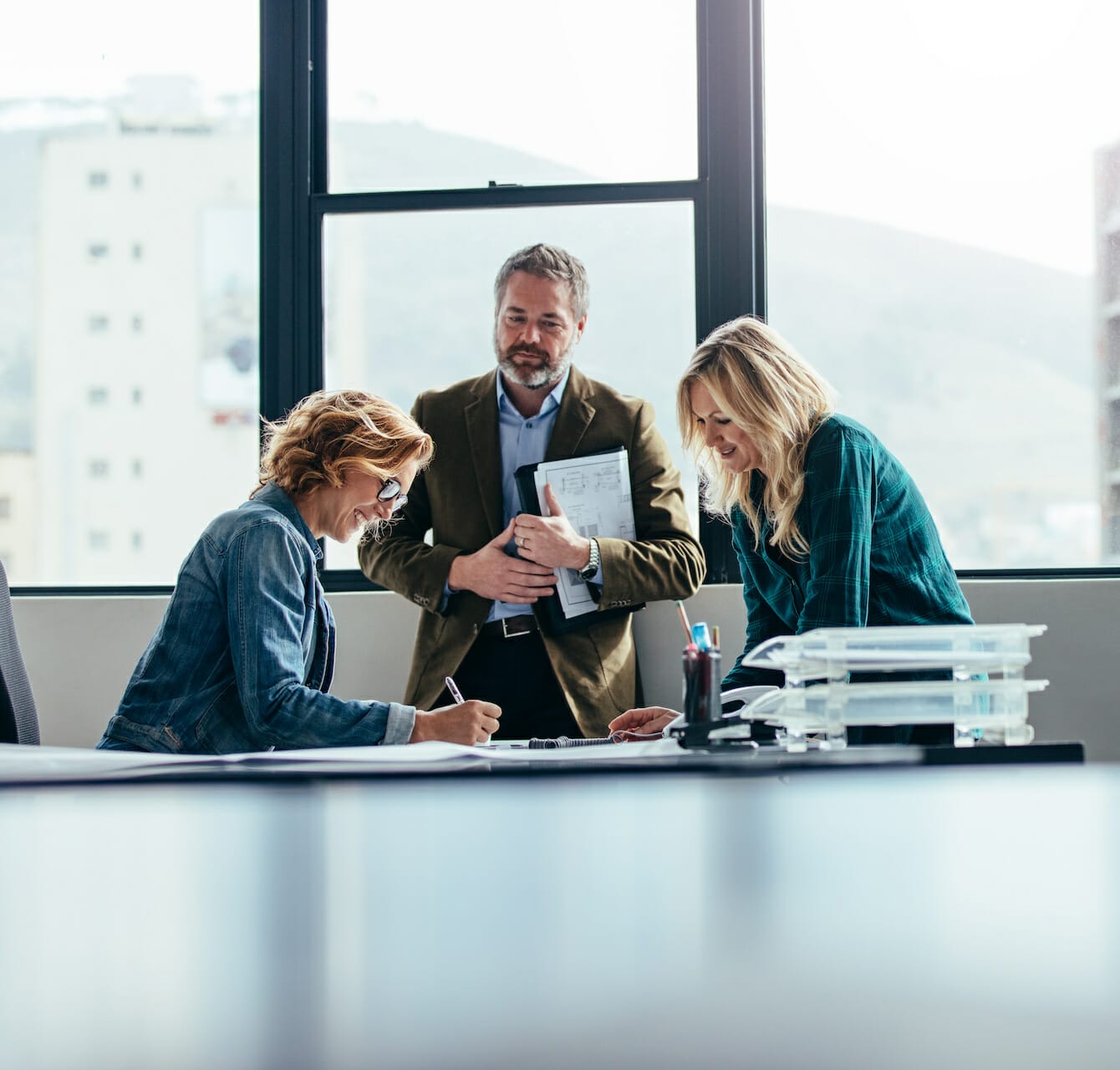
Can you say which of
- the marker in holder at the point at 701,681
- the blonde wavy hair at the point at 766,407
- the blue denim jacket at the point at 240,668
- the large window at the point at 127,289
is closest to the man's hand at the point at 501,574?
the blonde wavy hair at the point at 766,407

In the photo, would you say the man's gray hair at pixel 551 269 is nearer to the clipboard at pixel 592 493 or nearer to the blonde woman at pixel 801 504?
the clipboard at pixel 592 493

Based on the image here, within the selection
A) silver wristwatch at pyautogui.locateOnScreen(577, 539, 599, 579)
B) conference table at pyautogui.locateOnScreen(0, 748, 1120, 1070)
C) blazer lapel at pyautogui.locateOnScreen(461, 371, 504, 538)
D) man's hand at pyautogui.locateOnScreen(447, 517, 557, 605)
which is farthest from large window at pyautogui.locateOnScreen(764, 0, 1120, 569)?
conference table at pyautogui.locateOnScreen(0, 748, 1120, 1070)

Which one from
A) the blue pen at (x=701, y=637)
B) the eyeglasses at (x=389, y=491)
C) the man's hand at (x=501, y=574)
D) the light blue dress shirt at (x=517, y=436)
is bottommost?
the blue pen at (x=701, y=637)

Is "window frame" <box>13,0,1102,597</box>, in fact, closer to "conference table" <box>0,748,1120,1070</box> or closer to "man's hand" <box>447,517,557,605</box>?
"man's hand" <box>447,517,557,605</box>

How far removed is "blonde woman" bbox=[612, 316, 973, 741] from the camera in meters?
1.92

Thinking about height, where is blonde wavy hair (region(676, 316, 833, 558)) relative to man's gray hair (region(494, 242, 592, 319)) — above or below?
below

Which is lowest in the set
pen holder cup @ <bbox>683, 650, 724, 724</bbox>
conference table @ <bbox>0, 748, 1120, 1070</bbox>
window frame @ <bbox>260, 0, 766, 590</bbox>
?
conference table @ <bbox>0, 748, 1120, 1070</bbox>

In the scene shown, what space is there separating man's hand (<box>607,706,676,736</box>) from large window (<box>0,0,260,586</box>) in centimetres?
170

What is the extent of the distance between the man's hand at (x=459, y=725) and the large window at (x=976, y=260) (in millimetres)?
1784

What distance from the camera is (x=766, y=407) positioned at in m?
2.12

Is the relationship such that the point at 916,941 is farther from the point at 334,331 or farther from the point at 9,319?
the point at 9,319

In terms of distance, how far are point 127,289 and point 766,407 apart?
209 centimetres

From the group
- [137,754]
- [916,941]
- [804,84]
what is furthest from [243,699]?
[804,84]

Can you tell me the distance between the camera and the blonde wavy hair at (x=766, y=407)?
2080 millimetres
